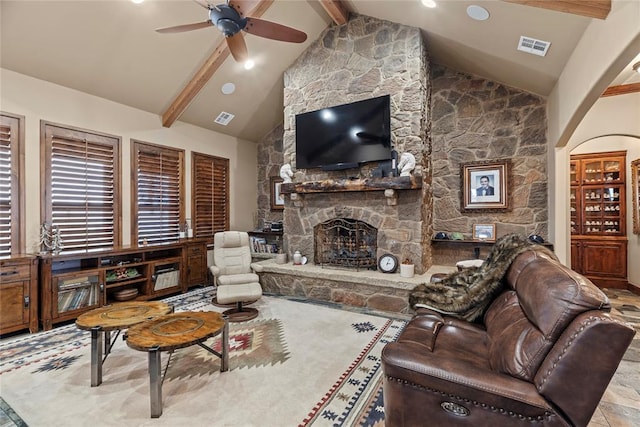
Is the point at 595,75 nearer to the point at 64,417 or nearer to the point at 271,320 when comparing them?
the point at 271,320

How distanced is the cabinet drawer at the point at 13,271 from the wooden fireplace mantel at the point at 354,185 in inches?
122

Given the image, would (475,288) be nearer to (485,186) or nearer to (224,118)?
(485,186)

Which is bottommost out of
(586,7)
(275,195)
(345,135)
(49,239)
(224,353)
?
(224,353)

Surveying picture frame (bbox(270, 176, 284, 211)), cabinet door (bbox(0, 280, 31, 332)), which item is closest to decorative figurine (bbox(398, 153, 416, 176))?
picture frame (bbox(270, 176, 284, 211))

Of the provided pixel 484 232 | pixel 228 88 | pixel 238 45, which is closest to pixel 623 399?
pixel 484 232

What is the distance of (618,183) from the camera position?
5.03 m

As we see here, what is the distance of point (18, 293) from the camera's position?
10.4ft

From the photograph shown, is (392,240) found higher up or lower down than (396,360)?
higher up

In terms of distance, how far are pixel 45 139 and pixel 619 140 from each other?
829 centimetres

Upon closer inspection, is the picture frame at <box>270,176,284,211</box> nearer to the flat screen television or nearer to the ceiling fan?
the flat screen television

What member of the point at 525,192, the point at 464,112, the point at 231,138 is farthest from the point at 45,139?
the point at 525,192

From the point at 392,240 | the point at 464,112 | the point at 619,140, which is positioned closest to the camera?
the point at 392,240

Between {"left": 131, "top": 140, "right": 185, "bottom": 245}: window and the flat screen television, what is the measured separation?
2144 mm

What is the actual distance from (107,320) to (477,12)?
440cm
